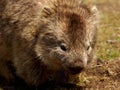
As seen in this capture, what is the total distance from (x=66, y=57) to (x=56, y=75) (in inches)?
32.0

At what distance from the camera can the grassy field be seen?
340 inches

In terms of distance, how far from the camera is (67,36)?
6.46m

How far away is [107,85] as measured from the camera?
7246mm

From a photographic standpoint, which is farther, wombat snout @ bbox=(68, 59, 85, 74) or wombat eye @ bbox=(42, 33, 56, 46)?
wombat eye @ bbox=(42, 33, 56, 46)

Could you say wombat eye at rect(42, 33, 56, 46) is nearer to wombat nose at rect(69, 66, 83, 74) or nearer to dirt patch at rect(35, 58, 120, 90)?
wombat nose at rect(69, 66, 83, 74)

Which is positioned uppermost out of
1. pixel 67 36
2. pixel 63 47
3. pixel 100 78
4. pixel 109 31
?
pixel 67 36

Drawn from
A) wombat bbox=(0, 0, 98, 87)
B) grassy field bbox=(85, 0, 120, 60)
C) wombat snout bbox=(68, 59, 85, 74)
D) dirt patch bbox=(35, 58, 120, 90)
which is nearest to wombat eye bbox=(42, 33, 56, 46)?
wombat bbox=(0, 0, 98, 87)

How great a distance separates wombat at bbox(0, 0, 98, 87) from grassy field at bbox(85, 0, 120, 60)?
165 cm

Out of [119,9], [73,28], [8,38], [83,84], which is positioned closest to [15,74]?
[8,38]

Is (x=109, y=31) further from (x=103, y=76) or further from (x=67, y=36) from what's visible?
(x=67, y=36)

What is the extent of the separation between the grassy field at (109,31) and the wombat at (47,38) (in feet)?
5.41

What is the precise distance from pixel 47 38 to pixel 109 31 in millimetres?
4048

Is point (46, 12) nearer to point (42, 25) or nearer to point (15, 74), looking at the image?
point (42, 25)

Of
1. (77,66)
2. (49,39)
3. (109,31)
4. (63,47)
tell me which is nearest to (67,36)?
(63,47)
